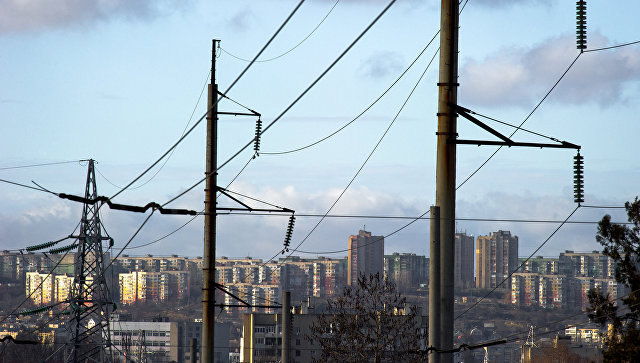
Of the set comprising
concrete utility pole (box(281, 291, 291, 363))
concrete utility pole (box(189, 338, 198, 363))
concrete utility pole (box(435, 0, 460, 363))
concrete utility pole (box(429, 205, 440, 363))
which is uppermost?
concrete utility pole (box(435, 0, 460, 363))

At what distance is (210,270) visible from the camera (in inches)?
843

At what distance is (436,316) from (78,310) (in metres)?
25.9

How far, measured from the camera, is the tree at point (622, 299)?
25.4 metres

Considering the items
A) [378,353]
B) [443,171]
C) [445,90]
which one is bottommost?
[378,353]

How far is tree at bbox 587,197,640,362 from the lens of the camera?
25.4m

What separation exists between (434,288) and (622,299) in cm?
1435

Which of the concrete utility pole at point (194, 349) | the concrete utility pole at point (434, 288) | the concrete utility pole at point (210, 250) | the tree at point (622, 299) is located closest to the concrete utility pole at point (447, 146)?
the concrete utility pole at point (434, 288)

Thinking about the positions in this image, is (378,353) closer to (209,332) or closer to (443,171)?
(209,332)

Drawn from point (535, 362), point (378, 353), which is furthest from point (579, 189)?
point (535, 362)

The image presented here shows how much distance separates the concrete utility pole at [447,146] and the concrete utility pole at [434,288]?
0.08 meters

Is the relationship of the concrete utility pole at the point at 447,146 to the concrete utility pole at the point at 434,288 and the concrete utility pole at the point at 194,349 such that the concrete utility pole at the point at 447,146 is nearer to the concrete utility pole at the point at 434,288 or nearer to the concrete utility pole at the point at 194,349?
the concrete utility pole at the point at 434,288

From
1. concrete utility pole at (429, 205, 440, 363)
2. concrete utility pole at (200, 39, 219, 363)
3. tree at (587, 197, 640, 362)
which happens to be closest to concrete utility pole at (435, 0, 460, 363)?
concrete utility pole at (429, 205, 440, 363)

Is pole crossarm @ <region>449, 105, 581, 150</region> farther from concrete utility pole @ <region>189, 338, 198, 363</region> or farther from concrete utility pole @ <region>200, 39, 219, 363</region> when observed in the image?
concrete utility pole @ <region>189, 338, 198, 363</region>

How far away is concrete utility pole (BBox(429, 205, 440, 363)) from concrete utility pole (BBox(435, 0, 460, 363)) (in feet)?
0.25
